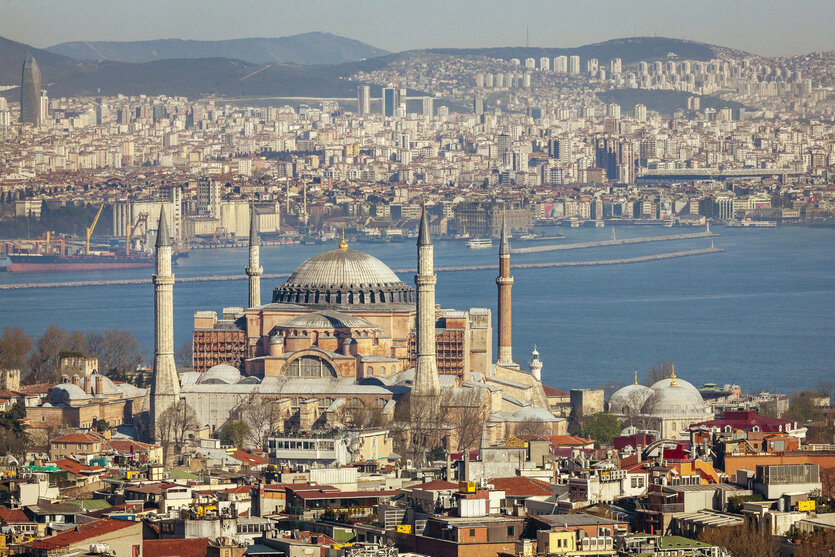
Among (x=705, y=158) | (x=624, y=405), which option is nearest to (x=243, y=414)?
(x=624, y=405)

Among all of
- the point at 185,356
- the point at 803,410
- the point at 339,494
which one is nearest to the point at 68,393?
the point at 803,410

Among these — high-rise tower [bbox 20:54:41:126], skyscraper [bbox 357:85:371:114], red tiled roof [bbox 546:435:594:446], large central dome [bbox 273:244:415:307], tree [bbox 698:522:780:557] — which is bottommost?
tree [bbox 698:522:780:557]

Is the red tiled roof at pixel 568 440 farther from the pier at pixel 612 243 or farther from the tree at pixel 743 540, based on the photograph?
the pier at pixel 612 243

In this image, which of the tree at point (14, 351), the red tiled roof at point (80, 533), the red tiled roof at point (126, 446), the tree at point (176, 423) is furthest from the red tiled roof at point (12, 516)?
the tree at point (14, 351)

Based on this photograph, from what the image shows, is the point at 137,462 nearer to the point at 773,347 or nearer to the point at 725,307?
the point at 773,347

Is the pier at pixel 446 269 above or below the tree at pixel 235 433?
above

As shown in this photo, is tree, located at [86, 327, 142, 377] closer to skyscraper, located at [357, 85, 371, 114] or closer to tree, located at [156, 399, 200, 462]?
tree, located at [156, 399, 200, 462]

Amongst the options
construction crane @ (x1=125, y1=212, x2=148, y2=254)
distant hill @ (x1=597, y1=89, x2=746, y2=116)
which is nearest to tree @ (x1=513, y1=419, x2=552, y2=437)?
construction crane @ (x1=125, y1=212, x2=148, y2=254)
